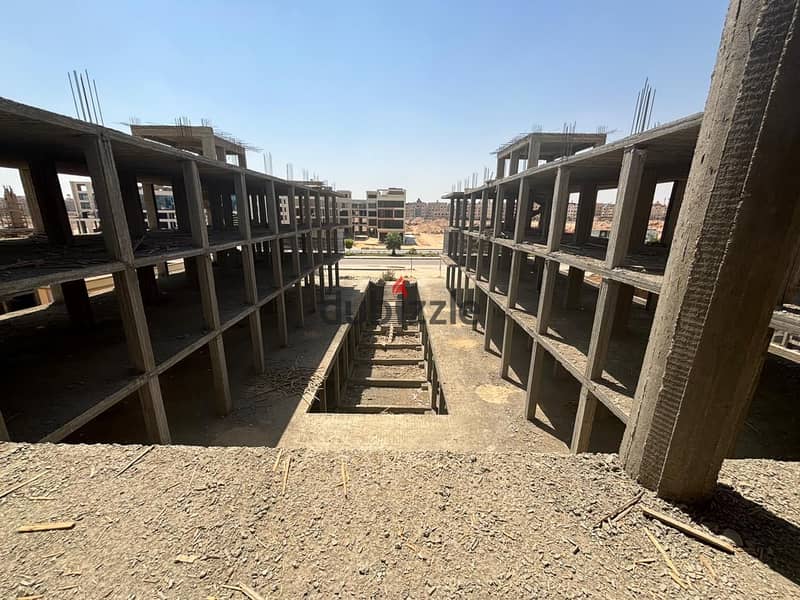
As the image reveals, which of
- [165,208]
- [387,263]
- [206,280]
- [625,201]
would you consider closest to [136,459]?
[206,280]

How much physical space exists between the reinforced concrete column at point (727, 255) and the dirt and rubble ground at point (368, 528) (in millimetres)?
485

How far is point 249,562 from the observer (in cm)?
205

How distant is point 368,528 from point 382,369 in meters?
15.6

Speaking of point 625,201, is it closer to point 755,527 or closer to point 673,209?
point 755,527

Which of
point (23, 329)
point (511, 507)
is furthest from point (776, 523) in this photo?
point (23, 329)

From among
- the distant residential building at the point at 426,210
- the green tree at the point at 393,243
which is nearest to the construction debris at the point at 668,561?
the green tree at the point at 393,243

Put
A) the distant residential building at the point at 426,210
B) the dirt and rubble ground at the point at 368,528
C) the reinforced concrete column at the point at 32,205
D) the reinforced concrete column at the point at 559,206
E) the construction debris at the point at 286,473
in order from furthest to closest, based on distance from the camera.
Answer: the distant residential building at the point at 426,210 → the reinforced concrete column at the point at 32,205 → the reinforced concrete column at the point at 559,206 → the construction debris at the point at 286,473 → the dirt and rubble ground at the point at 368,528

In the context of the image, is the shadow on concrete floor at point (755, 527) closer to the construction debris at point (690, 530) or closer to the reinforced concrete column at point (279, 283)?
the construction debris at point (690, 530)

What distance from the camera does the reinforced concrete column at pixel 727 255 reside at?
1825 mm

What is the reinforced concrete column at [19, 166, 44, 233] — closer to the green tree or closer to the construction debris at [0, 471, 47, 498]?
the construction debris at [0, 471, 47, 498]

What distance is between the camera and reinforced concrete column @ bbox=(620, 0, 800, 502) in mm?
1825

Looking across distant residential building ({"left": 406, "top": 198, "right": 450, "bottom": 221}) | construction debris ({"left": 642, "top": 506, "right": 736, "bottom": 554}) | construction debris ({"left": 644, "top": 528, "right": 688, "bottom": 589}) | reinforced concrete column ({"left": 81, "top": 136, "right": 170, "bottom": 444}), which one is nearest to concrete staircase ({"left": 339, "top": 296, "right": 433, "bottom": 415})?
reinforced concrete column ({"left": 81, "top": 136, "right": 170, "bottom": 444})

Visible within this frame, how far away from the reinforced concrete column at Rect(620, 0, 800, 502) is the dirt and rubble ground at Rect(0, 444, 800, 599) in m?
0.48

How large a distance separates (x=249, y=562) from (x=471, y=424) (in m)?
8.63
